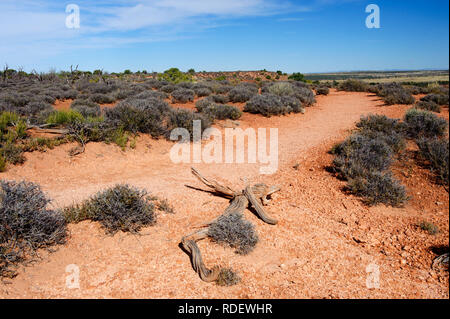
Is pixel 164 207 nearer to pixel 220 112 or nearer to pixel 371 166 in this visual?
pixel 371 166

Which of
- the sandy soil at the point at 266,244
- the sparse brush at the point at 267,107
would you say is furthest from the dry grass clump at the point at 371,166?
the sparse brush at the point at 267,107

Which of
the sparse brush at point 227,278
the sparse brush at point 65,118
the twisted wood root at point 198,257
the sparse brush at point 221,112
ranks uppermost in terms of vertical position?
the sparse brush at point 221,112

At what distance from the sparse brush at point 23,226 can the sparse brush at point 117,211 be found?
1.38 feet

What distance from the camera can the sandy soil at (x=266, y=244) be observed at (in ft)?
11.3

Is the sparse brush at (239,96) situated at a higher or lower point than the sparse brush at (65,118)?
higher

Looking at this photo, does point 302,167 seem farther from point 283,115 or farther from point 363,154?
point 283,115

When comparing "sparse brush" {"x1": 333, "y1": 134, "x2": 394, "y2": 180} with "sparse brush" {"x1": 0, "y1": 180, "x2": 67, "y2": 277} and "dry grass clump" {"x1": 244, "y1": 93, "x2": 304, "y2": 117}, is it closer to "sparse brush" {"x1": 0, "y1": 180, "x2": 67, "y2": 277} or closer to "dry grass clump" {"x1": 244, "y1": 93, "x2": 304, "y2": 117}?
"sparse brush" {"x1": 0, "y1": 180, "x2": 67, "y2": 277}

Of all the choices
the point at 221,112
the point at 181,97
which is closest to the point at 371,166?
the point at 221,112

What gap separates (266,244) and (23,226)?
11.1ft

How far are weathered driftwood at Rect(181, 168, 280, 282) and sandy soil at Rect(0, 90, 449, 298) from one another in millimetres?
117

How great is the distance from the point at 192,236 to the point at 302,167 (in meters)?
4.29

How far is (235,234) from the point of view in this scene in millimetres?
4238

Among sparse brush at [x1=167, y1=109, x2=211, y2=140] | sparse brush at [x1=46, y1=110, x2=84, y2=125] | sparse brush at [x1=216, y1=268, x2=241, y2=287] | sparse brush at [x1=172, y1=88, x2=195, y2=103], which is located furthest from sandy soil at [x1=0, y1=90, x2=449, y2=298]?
sparse brush at [x1=172, y1=88, x2=195, y2=103]

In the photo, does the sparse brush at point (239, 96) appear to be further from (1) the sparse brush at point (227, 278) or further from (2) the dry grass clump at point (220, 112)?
(1) the sparse brush at point (227, 278)
